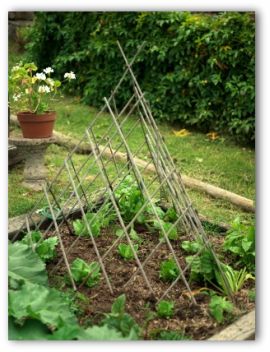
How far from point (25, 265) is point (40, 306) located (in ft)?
1.18

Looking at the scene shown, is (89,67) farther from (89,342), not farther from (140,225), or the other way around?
(89,342)

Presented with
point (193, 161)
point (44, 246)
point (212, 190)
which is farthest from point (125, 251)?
point (193, 161)

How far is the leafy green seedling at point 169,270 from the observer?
3723mm

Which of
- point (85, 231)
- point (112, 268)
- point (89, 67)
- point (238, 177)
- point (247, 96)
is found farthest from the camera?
point (89, 67)

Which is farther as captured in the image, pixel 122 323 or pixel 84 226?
pixel 84 226

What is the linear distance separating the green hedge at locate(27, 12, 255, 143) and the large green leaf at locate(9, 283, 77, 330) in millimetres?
2763

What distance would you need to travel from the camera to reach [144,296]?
11.8ft

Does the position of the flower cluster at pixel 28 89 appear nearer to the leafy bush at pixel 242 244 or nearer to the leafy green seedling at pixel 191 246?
the leafy green seedling at pixel 191 246

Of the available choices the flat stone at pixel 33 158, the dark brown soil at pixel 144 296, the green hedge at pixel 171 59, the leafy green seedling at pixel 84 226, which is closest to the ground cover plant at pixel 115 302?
the dark brown soil at pixel 144 296

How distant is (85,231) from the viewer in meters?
4.23

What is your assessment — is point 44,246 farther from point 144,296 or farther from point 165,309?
point 165,309

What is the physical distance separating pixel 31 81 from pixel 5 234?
1756mm

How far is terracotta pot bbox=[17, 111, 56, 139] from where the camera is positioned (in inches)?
202

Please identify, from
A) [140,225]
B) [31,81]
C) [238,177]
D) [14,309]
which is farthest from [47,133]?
[14,309]
